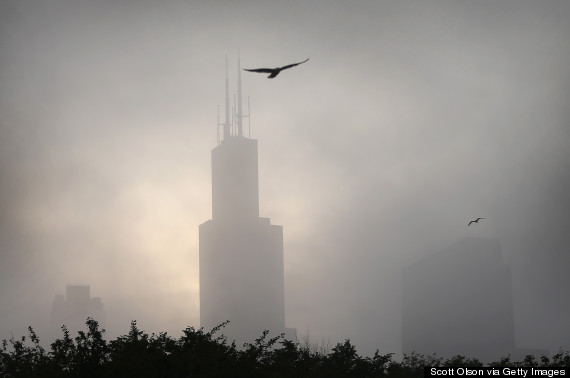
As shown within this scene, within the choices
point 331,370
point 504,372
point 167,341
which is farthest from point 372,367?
point 167,341

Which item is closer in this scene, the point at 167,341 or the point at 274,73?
the point at 274,73

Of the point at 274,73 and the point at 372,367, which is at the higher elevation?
the point at 274,73

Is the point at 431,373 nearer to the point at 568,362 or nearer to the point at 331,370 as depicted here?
the point at 331,370

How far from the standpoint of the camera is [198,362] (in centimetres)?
4041

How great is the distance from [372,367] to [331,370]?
11.4 meters

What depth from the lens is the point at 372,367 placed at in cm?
6631

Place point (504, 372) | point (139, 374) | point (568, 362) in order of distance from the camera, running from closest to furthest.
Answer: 1. point (139, 374)
2. point (504, 372)
3. point (568, 362)

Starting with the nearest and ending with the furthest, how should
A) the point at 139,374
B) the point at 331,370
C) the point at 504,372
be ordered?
the point at 139,374 < the point at 504,372 < the point at 331,370

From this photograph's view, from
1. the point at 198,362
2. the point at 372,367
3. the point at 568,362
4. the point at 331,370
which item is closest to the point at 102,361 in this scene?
the point at 198,362

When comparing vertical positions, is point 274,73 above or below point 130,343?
above

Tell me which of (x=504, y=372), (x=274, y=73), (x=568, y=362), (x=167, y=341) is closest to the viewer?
(x=274, y=73)

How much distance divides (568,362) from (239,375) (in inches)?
1319

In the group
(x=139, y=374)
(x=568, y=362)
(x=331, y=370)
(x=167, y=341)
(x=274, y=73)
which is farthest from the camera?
(x=568, y=362)

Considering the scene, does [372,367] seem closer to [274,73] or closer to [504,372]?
[504,372]
